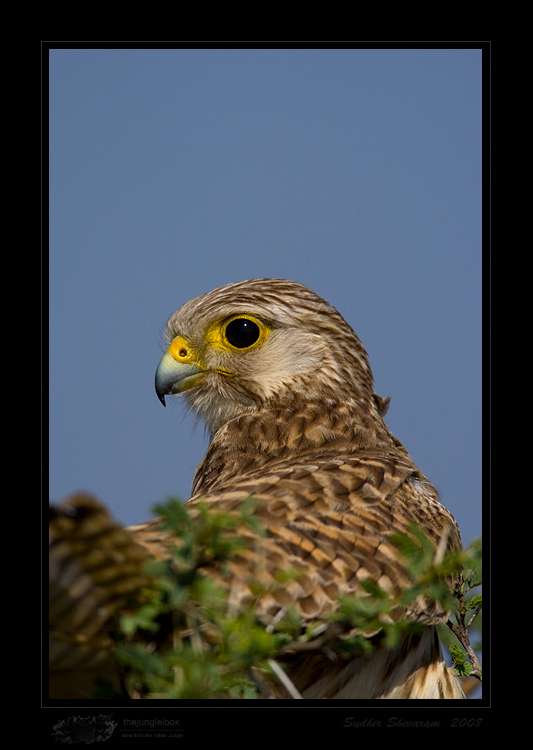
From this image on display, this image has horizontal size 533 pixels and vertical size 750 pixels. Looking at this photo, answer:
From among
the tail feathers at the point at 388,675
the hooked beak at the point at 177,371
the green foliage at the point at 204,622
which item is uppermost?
the hooked beak at the point at 177,371

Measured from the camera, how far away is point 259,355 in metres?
A: 4.16

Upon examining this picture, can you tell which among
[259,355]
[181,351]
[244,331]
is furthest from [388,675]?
[181,351]

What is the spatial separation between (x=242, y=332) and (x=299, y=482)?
1.40 m

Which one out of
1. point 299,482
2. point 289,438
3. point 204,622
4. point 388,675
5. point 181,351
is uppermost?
point 181,351

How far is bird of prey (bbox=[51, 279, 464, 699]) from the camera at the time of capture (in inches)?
91.3

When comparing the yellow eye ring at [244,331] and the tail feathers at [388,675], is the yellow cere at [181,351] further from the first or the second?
the tail feathers at [388,675]

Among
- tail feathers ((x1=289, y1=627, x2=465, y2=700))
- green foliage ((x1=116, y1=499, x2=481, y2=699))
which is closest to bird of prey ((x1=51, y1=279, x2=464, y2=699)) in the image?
tail feathers ((x1=289, y1=627, x2=465, y2=700))

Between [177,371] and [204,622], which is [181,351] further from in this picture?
[204,622]

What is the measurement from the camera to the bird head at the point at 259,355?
4133 millimetres

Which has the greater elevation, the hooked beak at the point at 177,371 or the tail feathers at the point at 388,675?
the hooked beak at the point at 177,371

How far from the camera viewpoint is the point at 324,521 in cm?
273

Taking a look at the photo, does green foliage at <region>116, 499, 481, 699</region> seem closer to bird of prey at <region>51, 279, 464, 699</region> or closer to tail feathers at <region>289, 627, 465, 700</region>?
bird of prey at <region>51, 279, 464, 699</region>

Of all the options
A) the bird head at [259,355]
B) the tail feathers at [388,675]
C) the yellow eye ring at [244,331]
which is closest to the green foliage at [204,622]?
the tail feathers at [388,675]
